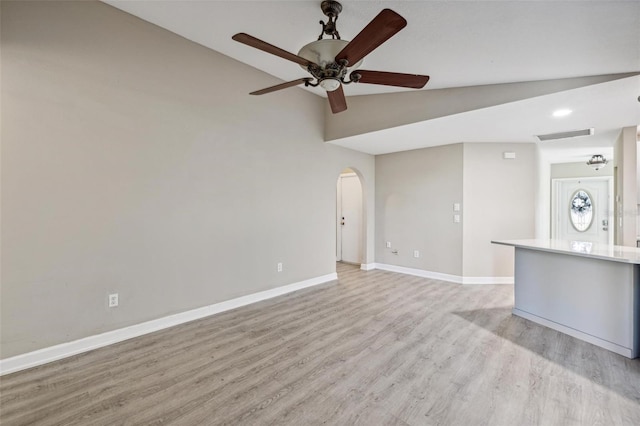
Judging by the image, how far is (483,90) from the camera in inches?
125

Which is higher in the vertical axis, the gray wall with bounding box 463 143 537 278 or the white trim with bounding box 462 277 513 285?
the gray wall with bounding box 463 143 537 278

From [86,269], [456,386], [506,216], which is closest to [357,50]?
[456,386]

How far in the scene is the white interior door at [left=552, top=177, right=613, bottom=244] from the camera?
22.7ft

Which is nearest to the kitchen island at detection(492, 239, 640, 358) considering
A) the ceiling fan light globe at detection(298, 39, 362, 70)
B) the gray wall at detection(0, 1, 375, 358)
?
the ceiling fan light globe at detection(298, 39, 362, 70)

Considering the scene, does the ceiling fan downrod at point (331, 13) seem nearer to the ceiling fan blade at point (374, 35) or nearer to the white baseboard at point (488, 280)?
the ceiling fan blade at point (374, 35)

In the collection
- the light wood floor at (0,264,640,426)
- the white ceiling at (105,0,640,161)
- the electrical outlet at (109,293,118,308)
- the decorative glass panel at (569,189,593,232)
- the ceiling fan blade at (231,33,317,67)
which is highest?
the white ceiling at (105,0,640,161)

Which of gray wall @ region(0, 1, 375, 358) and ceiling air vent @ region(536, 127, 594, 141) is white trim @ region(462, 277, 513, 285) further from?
gray wall @ region(0, 1, 375, 358)

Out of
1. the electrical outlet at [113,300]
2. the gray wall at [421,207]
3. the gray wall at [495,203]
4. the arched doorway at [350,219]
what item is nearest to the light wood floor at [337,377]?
the electrical outlet at [113,300]

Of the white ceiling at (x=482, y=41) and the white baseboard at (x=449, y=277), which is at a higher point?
the white ceiling at (x=482, y=41)

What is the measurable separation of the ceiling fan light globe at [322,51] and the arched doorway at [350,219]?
14.3 ft

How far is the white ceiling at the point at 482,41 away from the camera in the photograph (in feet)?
6.31

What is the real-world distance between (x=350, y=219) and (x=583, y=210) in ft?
19.7

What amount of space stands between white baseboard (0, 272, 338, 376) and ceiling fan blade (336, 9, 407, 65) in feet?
9.78

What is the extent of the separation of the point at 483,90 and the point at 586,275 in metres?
2.15
